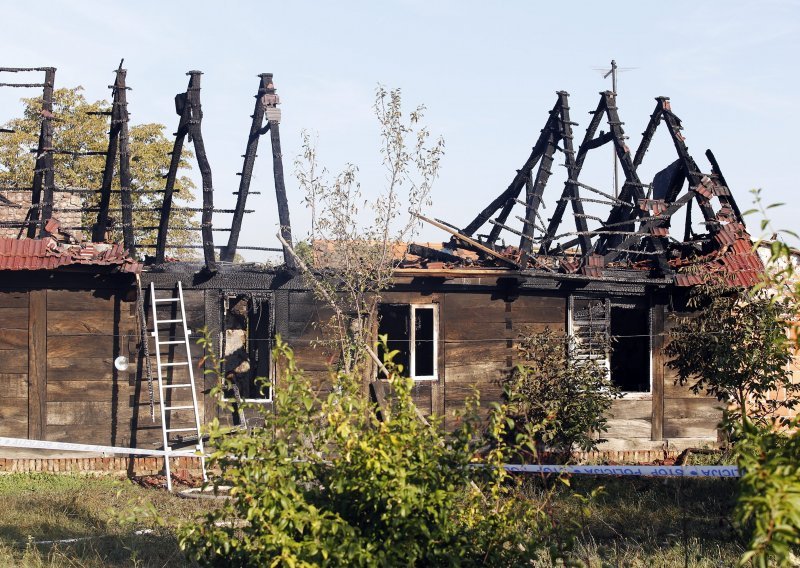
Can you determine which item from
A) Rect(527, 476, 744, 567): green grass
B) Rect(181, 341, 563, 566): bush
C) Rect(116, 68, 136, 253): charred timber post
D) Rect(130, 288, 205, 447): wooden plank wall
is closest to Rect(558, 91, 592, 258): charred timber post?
Rect(527, 476, 744, 567): green grass

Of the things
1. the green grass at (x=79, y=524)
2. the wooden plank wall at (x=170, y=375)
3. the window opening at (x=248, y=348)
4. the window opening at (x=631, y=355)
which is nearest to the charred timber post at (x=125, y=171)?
the wooden plank wall at (x=170, y=375)

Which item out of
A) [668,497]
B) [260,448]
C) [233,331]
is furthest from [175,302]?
[260,448]

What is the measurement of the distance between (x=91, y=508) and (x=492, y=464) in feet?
22.7

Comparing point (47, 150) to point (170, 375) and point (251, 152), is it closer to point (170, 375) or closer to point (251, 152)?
point (251, 152)

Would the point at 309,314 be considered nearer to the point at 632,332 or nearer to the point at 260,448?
the point at 632,332

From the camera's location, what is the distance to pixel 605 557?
7824 millimetres

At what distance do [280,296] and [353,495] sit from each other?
8946 mm

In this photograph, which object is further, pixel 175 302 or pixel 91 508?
pixel 175 302

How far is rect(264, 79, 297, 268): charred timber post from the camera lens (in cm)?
1255

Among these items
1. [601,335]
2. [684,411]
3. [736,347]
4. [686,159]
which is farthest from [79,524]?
[686,159]

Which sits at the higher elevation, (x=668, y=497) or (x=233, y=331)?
(x=233, y=331)

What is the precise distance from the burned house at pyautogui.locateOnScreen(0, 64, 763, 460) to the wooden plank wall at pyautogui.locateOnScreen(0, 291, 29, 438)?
2 cm

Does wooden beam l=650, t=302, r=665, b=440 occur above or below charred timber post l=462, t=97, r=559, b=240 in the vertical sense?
below

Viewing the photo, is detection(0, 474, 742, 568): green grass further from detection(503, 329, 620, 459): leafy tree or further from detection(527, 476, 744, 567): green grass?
detection(503, 329, 620, 459): leafy tree
